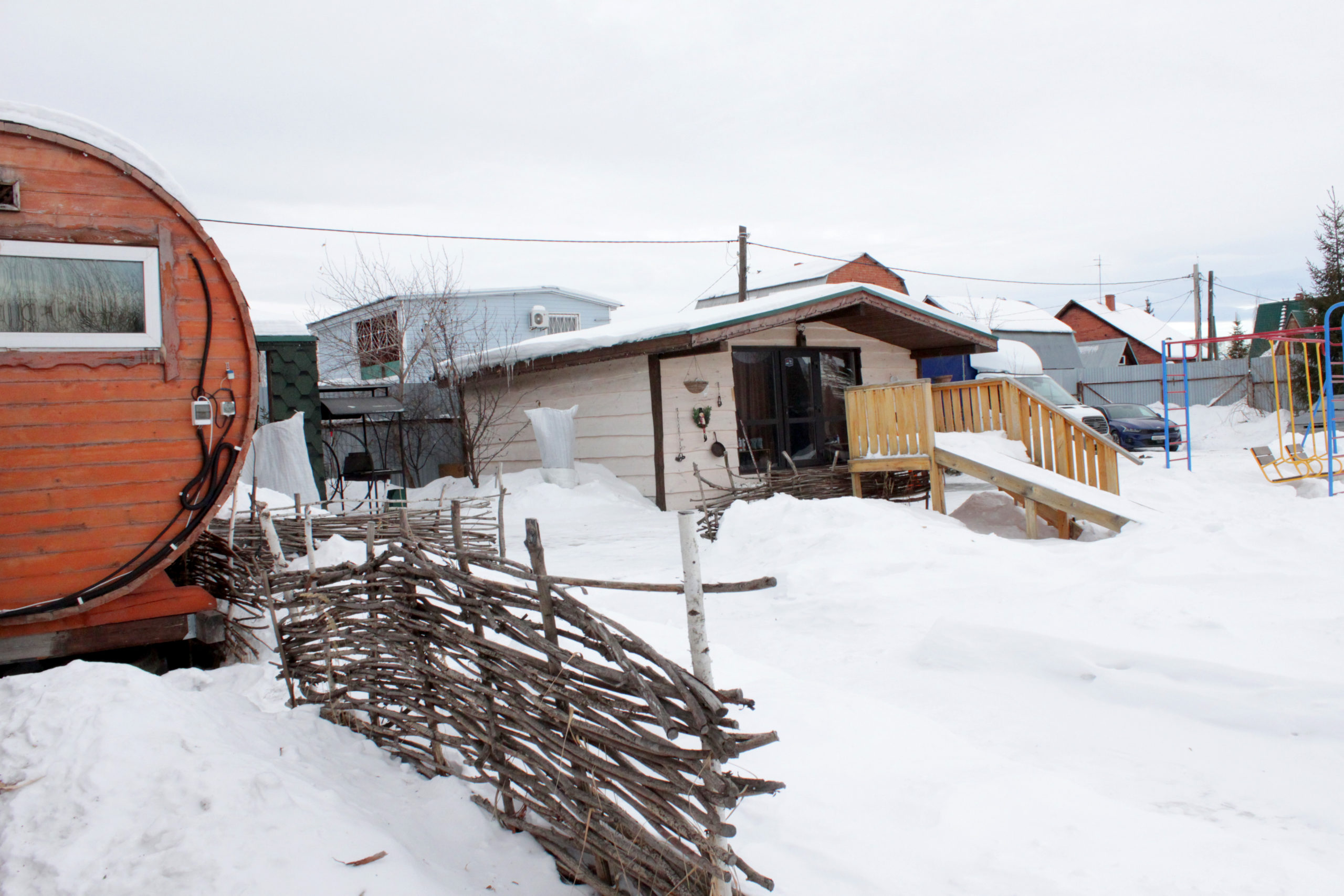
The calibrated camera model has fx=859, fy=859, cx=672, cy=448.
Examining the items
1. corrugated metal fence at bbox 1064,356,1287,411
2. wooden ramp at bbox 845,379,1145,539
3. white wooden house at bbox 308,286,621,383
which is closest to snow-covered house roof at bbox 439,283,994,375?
wooden ramp at bbox 845,379,1145,539

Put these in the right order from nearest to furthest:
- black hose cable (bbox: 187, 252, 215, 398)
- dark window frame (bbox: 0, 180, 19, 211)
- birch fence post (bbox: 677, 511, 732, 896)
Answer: birch fence post (bbox: 677, 511, 732, 896) < dark window frame (bbox: 0, 180, 19, 211) < black hose cable (bbox: 187, 252, 215, 398)

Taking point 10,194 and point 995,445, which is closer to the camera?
point 10,194

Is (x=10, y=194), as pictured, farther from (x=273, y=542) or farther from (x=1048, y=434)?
(x=1048, y=434)

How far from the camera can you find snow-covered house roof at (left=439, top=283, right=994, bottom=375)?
10727 mm

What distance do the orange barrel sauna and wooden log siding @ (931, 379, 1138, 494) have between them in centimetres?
753

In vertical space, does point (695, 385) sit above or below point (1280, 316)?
below

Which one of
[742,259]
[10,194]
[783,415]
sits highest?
[742,259]

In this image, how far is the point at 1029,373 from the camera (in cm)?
2189

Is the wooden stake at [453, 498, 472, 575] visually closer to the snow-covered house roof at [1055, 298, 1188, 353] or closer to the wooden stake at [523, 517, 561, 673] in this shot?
the wooden stake at [523, 517, 561, 673]

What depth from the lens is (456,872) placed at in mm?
3094

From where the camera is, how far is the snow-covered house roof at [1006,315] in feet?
110

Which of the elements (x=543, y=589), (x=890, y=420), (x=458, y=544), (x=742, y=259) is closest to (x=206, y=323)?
(x=458, y=544)

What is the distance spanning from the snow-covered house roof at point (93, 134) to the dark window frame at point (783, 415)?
8.15 meters

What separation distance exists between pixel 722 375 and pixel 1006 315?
26.7 m
